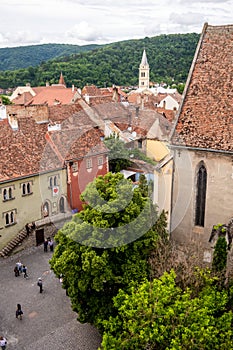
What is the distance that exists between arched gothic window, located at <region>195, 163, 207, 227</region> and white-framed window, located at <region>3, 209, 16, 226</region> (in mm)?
18287

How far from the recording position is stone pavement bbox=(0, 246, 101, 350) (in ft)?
82.3

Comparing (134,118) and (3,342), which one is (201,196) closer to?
(3,342)

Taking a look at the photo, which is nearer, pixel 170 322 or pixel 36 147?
pixel 170 322

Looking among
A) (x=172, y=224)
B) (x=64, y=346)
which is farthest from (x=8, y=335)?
(x=172, y=224)

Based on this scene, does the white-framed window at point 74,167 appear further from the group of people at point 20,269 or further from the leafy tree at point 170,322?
the leafy tree at point 170,322

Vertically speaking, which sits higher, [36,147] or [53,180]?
[36,147]

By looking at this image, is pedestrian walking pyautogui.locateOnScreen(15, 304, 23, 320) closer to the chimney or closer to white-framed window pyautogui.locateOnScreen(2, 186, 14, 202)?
white-framed window pyautogui.locateOnScreen(2, 186, 14, 202)

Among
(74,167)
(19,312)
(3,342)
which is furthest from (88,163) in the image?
(3,342)

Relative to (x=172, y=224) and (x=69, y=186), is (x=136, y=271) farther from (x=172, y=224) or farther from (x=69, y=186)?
(x=69, y=186)

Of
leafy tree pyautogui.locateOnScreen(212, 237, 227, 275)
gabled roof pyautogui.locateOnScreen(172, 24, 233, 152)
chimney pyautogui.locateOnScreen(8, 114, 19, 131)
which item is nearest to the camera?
leafy tree pyautogui.locateOnScreen(212, 237, 227, 275)

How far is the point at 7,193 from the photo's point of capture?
36.6 m

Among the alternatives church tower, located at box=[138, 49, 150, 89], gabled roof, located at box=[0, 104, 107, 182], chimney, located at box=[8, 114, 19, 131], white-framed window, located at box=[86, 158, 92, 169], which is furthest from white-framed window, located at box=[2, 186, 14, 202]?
church tower, located at box=[138, 49, 150, 89]

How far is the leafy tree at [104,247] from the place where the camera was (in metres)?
22.1

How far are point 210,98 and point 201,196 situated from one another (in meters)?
7.41
